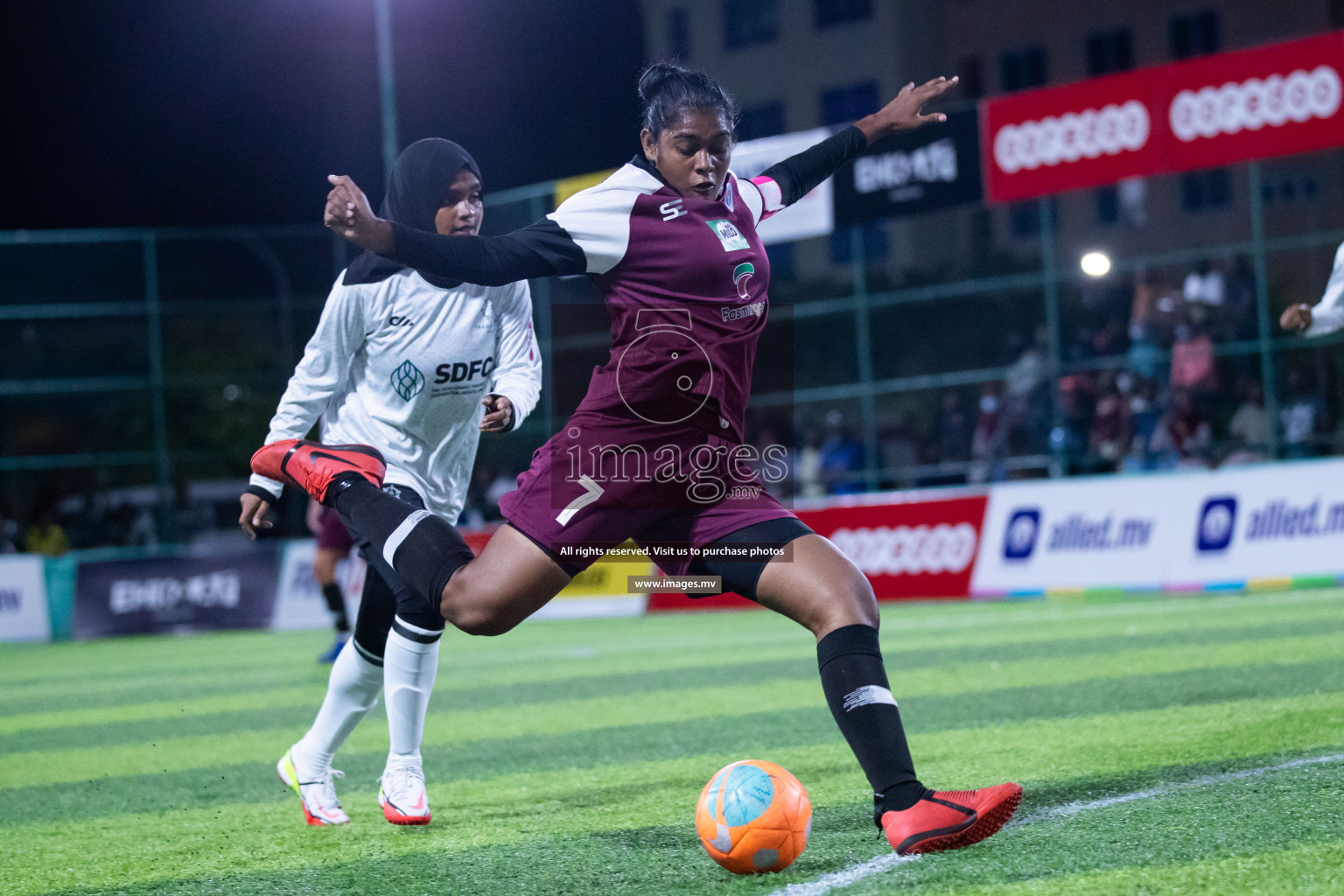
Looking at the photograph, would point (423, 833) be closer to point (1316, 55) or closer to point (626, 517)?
point (626, 517)

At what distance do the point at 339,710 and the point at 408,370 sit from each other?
122 centimetres

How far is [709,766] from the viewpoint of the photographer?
5.99 meters

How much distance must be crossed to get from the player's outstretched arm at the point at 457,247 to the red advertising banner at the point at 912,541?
11844 millimetres

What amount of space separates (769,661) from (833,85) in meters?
31.4

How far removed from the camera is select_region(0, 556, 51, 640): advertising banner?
19375 millimetres

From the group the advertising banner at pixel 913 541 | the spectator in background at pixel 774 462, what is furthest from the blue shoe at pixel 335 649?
the advertising banner at pixel 913 541

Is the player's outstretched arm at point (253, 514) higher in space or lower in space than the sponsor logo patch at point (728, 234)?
lower

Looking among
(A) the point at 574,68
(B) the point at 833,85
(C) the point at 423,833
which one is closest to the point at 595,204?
(C) the point at 423,833

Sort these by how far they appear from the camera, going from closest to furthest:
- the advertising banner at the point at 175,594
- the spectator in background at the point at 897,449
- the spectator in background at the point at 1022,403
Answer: the spectator in background at the point at 1022,403, the spectator in background at the point at 897,449, the advertising banner at the point at 175,594

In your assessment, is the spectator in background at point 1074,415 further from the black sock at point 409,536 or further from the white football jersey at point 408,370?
the black sock at point 409,536

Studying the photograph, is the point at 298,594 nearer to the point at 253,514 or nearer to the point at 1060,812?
the point at 253,514

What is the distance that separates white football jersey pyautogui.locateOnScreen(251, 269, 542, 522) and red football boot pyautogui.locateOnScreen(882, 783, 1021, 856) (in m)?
1.99

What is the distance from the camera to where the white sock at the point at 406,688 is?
4965 mm

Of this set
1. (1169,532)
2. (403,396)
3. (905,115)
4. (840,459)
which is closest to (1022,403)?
(840,459)
